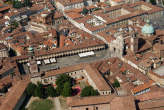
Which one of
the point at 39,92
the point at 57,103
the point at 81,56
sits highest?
the point at 39,92

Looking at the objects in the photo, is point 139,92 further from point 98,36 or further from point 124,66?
point 98,36

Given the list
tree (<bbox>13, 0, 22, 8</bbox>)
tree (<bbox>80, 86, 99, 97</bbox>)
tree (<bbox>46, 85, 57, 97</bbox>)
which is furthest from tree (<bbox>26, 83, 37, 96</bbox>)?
tree (<bbox>13, 0, 22, 8</bbox>)

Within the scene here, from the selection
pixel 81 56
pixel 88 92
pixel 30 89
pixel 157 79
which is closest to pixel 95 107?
pixel 88 92

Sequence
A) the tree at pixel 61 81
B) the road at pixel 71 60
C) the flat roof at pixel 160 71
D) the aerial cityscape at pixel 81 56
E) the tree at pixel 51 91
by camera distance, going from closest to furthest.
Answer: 1. the aerial cityscape at pixel 81 56
2. the tree at pixel 51 91
3. the tree at pixel 61 81
4. the flat roof at pixel 160 71
5. the road at pixel 71 60

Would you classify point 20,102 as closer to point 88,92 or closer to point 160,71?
point 88,92

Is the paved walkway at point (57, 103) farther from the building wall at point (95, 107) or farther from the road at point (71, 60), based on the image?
the road at point (71, 60)

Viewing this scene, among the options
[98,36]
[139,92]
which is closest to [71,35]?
[98,36]

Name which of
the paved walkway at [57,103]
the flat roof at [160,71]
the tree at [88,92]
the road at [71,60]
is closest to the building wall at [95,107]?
the tree at [88,92]

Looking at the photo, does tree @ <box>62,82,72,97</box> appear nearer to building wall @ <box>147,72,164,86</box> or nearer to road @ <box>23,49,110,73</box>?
road @ <box>23,49,110,73</box>
